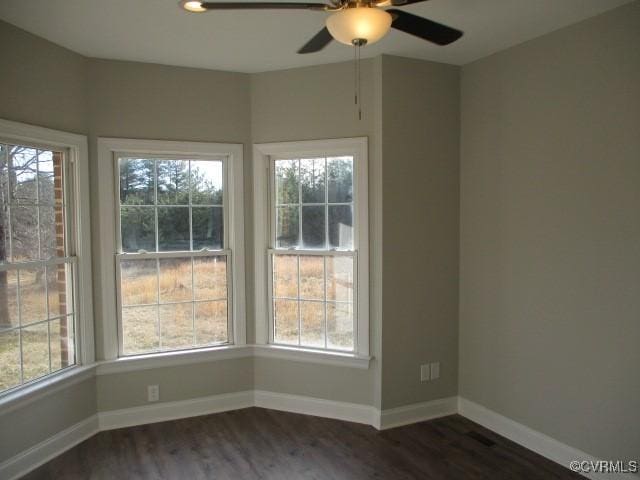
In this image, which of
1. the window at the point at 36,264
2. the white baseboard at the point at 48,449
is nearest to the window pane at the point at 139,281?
the window at the point at 36,264

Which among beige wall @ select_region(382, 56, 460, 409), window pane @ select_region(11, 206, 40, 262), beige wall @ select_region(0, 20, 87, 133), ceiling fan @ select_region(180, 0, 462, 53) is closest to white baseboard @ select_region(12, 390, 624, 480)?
Result: beige wall @ select_region(382, 56, 460, 409)

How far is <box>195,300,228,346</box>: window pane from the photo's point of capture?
3.68 metres

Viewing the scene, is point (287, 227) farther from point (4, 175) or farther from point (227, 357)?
point (4, 175)

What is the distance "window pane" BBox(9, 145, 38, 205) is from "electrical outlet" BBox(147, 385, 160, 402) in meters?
1.56

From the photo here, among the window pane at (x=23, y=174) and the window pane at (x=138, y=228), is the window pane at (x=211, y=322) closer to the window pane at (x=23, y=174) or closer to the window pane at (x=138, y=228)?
the window pane at (x=138, y=228)

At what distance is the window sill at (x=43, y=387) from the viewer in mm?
2729

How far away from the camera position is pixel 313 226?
3.62 metres

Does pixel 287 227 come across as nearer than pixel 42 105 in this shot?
No

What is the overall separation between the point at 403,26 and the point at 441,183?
1.77 metres

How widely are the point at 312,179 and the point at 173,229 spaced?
3.74 ft

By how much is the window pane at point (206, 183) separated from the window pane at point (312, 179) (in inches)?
26.3

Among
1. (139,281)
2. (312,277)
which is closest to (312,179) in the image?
(312,277)

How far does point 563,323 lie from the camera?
2.86 m

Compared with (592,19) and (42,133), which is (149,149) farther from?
(592,19)
